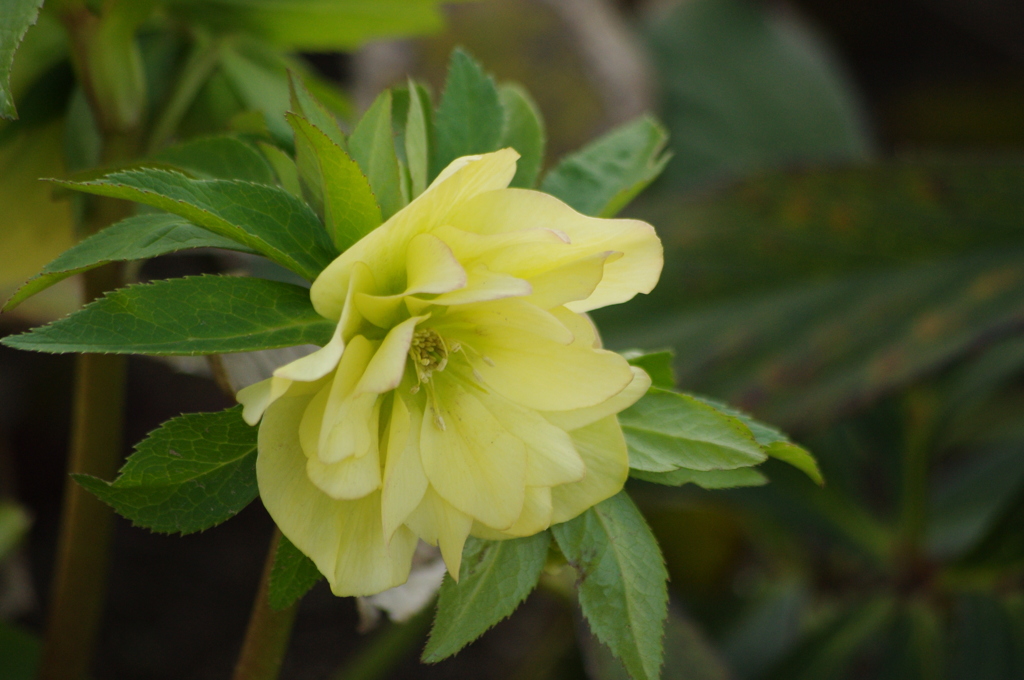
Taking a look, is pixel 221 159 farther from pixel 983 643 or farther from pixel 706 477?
pixel 983 643

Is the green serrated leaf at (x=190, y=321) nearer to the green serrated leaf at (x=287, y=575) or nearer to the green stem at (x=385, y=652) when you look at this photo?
the green serrated leaf at (x=287, y=575)

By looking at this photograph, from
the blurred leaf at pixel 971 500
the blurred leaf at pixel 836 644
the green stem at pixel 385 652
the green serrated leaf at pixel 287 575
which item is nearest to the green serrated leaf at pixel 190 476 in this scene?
the green serrated leaf at pixel 287 575

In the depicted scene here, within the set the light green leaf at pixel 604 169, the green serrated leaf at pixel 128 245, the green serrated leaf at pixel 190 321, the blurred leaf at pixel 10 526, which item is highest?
the light green leaf at pixel 604 169

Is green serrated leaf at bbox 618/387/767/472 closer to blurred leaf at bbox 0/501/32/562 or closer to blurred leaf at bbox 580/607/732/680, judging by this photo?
blurred leaf at bbox 580/607/732/680

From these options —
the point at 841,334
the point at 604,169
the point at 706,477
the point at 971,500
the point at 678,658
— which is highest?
the point at 604,169

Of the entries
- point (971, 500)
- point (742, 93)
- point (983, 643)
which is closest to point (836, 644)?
point (983, 643)

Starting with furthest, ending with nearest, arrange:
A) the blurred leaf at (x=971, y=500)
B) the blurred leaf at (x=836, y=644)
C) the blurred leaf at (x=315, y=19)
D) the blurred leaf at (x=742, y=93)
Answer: the blurred leaf at (x=742, y=93)
the blurred leaf at (x=971, y=500)
the blurred leaf at (x=836, y=644)
the blurred leaf at (x=315, y=19)
